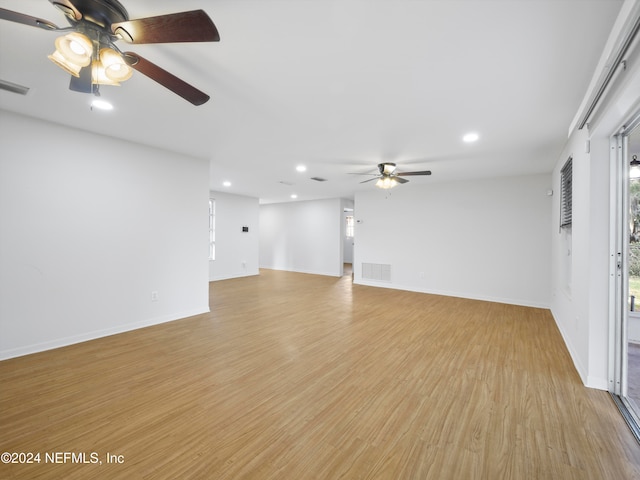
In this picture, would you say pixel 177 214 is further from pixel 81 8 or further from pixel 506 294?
pixel 506 294

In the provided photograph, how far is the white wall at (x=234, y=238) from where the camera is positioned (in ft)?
25.4

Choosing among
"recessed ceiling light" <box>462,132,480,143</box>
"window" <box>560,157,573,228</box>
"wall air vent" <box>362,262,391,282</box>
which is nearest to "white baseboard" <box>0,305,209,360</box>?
"wall air vent" <box>362,262,391,282</box>

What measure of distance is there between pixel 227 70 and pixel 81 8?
87 cm

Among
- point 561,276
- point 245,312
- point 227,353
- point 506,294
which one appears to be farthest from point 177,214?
point 506,294

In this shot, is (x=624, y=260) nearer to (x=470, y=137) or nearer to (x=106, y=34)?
(x=470, y=137)

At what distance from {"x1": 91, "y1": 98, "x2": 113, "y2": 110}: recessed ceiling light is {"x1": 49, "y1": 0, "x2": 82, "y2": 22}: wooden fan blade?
1432 millimetres

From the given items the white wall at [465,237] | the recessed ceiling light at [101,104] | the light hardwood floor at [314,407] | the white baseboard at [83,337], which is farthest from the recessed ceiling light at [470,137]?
the white baseboard at [83,337]

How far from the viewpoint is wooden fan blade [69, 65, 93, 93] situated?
1595 mm

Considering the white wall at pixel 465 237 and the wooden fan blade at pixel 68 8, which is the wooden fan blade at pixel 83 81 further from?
the white wall at pixel 465 237

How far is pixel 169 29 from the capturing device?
4.26ft

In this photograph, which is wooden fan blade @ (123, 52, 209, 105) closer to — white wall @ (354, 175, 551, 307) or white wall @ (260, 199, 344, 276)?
white wall @ (354, 175, 551, 307)

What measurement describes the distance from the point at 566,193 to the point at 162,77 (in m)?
4.74

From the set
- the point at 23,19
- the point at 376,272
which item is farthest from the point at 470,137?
the point at 376,272

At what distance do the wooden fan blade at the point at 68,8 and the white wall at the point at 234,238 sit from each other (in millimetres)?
6464
